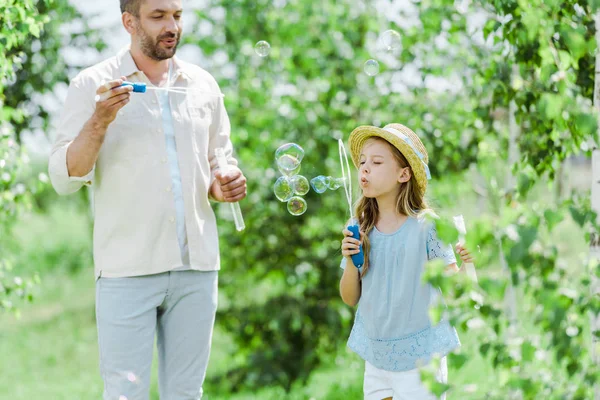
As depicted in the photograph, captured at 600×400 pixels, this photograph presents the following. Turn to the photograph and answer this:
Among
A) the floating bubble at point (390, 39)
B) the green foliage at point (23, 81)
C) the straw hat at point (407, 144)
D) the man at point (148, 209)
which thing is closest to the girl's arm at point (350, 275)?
the straw hat at point (407, 144)

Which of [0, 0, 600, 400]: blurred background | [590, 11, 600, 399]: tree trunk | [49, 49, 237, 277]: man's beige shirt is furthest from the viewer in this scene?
[0, 0, 600, 400]: blurred background

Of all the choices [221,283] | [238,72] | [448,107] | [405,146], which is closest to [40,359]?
[221,283]

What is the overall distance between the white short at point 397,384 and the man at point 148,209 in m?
0.62

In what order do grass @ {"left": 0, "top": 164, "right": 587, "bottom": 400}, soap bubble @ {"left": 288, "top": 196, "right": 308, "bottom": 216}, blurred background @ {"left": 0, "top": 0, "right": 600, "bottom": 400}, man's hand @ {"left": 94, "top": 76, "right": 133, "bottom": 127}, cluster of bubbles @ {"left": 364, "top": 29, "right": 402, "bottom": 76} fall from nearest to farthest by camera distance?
man's hand @ {"left": 94, "top": 76, "right": 133, "bottom": 127}
soap bubble @ {"left": 288, "top": 196, "right": 308, "bottom": 216}
cluster of bubbles @ {"left": 364, "top": 29, "right": 402, "bottom": 76}
blurred background @ {"left": 0, "top": 0, "right": 600, "bottom": 400}
grass @ {"left": 0, "top": 164, "right": 587, "bottom": 400}

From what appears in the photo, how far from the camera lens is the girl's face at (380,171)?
108 inches

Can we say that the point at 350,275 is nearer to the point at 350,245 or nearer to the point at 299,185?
the point at 350,245

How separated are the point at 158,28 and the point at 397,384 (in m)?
1.51

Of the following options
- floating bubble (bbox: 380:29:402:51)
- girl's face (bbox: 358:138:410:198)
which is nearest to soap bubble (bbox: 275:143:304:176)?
girl's face (bbox: 358:138:410:198)

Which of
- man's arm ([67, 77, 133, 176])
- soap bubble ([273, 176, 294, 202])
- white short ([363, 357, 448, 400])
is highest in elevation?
man's arm ([67, 77, 133, 176])

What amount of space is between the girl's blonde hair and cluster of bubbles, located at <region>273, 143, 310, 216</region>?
321mm

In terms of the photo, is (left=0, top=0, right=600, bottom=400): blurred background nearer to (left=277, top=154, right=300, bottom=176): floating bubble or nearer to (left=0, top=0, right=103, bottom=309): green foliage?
(left=0, top=0, right=103, bottom=309): green foliage

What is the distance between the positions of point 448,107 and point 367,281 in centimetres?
263

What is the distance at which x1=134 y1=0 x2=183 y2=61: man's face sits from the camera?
112 inches

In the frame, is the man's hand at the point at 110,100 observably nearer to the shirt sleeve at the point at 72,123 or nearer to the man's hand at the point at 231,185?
the shirt sleeve at the point at 72,123
